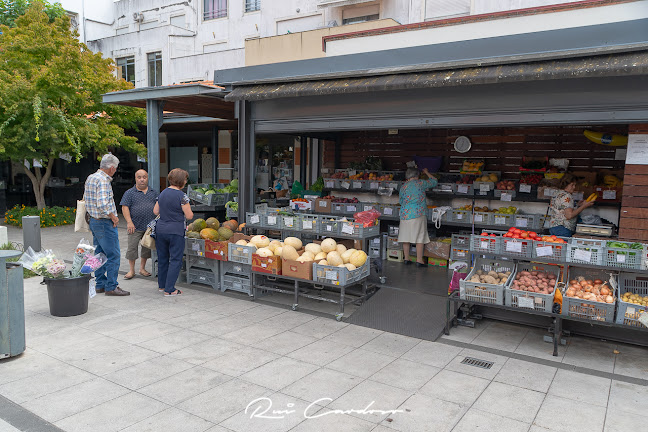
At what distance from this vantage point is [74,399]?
4.16 metres

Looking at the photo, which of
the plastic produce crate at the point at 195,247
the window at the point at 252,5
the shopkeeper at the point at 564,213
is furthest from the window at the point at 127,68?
the shopkeeper at the point at 564,213

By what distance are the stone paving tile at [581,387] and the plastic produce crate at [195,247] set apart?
5.47 meters

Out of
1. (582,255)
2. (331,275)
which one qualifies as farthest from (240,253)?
(582,255)

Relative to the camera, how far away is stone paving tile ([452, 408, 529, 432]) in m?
3.78

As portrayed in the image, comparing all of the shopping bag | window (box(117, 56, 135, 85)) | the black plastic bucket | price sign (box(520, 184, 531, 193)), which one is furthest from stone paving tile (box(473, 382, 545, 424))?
window (box(117, 56, 135, 85))

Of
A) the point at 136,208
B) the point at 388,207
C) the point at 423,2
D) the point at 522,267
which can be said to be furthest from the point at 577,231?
the point at 423,2

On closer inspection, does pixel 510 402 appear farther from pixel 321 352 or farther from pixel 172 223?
pixel 172 223

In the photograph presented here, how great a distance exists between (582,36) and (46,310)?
7.93m

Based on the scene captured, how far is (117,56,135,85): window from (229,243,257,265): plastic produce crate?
23466 millimetres

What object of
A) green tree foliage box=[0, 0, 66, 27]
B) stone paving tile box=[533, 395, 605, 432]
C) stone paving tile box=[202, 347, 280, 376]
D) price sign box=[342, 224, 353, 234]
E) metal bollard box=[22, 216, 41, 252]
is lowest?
stone paving tile box=[202, 347, 280, 376]

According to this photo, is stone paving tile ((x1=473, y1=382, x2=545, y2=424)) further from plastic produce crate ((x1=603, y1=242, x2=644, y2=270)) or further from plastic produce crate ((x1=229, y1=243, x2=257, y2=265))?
plastic produce crate ((x1=229, y1=243, x2=257, y2=265))

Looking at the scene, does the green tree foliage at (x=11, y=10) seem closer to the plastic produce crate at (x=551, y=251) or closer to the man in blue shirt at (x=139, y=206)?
the man in blue shirt at (x=139, y=206)

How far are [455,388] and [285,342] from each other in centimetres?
207

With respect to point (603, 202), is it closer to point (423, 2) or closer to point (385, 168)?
point (385, 168)
